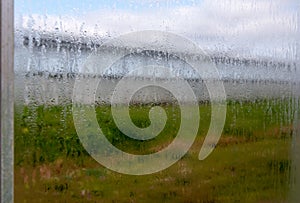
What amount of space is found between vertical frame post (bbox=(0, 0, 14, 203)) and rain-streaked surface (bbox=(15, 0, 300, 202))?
13 mm

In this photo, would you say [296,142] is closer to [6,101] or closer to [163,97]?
[163,97]

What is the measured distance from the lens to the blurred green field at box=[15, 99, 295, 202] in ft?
2.53

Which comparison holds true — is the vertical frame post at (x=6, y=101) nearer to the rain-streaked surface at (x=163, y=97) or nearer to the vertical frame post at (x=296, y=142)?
the rain-streaked surface at (x=163, y=97)

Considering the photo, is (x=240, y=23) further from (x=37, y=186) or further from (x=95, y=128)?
(x=37, y=186)

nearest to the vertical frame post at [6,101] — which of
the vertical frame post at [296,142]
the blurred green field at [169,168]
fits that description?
the blurred green field at [169,168]

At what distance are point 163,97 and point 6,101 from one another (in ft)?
1.28

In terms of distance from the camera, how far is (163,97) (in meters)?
1.00

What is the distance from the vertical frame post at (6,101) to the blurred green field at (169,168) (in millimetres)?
13

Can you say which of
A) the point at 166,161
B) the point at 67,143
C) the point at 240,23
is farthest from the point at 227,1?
the point at 67,143

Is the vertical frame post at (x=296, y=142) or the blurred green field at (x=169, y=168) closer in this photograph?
the blurred green field at (x=169, y=168)

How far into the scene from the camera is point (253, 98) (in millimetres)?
1268

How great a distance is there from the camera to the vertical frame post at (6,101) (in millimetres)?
728

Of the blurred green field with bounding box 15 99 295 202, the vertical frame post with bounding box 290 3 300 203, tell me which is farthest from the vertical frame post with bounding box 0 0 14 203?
the vertical frame post with bounding box 290 3 300 203

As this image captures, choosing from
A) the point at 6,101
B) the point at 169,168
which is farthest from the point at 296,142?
the point at 6,101
